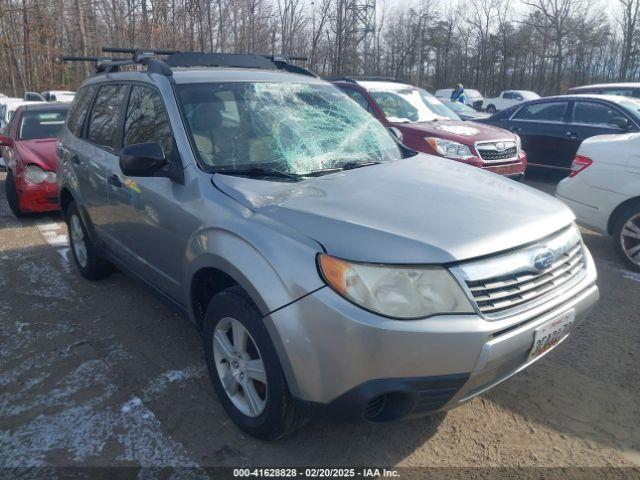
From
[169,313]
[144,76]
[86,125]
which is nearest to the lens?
[144,76]

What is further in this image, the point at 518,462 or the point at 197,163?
the point at 197,163

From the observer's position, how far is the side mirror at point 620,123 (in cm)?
782

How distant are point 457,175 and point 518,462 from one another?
1601 mm

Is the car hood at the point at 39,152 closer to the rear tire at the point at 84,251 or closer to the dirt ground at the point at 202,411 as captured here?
the rear tire at the point at 84,251

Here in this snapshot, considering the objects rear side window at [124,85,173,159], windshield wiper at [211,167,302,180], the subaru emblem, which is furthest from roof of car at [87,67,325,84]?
the subaru emblem

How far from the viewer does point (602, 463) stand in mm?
2471

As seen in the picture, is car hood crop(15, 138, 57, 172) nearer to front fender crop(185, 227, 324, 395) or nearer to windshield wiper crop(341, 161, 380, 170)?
windshield wiper crop(341, 161, 380, 170)

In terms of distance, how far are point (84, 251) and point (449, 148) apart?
488 centimetres

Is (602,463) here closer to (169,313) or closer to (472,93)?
(169,313)

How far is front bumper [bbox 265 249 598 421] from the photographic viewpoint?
2027mm

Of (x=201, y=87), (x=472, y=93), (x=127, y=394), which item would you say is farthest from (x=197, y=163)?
(x=472, y=93)

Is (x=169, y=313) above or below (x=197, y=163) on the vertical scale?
below

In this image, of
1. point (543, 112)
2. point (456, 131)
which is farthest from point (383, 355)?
point (543, 112)

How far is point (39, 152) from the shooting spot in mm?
7188
